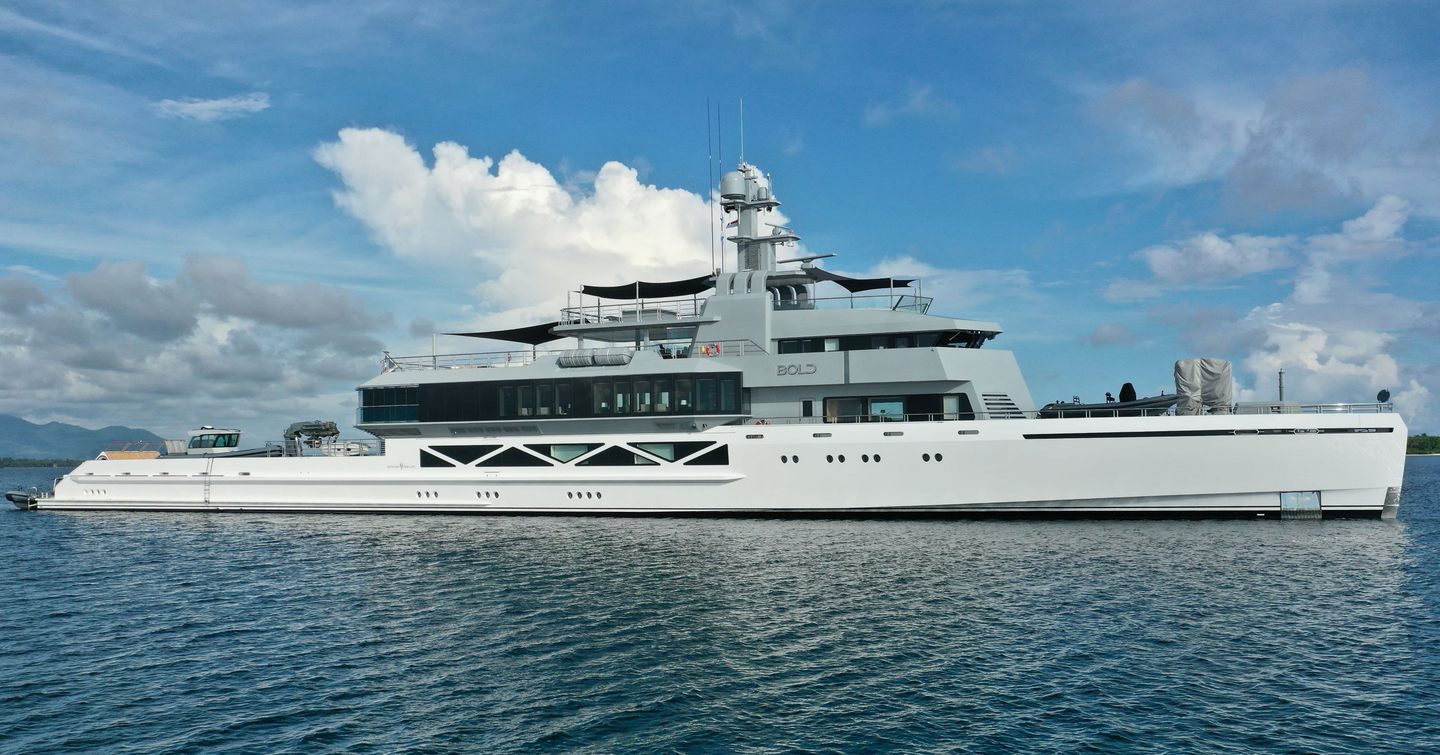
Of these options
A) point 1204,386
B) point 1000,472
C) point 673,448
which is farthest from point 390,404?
point 1204,386

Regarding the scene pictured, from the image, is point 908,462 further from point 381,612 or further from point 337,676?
point 337,676

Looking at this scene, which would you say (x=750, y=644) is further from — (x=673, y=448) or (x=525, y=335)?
(x=525, y=335)

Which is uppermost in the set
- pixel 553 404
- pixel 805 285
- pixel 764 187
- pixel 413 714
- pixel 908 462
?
pixel 764 187

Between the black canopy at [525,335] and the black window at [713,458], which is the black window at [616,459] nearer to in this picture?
the black window at [713,458]

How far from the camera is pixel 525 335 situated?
3338 cm

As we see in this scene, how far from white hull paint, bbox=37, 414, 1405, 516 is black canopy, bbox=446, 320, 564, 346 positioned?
15.8 feet

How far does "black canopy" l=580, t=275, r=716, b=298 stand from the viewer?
105ft

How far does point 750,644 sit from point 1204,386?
1796 centimetres

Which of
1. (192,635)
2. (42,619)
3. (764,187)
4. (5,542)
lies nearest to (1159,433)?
(764,187)

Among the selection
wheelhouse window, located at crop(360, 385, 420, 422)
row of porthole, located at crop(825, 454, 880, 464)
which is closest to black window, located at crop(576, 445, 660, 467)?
row of porthole, located at crop(825, 454, 880, 464)

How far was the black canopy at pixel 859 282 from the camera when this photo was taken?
2959 centimetres

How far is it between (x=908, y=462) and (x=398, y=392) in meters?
17.8

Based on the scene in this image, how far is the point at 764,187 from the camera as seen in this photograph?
32.3m

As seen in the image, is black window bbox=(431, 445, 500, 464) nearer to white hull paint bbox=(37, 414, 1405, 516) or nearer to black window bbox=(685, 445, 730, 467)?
white hull paint bbox=(37, 414, 1405, 516)
